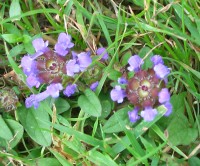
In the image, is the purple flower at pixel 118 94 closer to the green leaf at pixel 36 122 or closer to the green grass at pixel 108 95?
the green grass at pixel 108 95

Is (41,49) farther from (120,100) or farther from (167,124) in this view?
(167,124)

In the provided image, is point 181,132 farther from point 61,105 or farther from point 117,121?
point 61,105

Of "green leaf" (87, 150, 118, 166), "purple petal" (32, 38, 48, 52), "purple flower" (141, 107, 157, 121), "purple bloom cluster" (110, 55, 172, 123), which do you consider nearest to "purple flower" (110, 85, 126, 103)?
"purple bloom cluster" (110, 55, 172, 123)

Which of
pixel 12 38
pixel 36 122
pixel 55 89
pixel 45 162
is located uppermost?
pixel 12 38

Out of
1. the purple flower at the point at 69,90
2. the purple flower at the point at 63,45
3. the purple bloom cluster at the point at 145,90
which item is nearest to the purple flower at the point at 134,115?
the purple bloom cluster at the point at 145,90

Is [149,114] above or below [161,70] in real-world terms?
below

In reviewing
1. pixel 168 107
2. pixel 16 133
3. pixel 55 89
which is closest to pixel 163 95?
pixel 168 107
